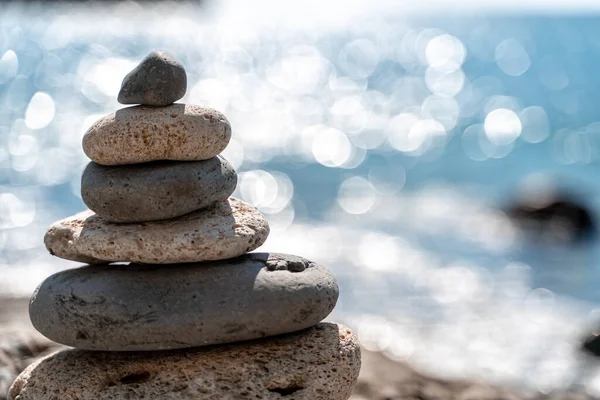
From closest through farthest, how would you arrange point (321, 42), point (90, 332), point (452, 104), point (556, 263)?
point (90, 332) → point (556, 263) → point (452, 104) → point (321, 42)

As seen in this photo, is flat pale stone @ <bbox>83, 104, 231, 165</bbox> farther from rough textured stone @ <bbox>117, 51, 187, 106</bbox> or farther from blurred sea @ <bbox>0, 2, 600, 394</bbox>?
blurred sea @ <bbox>0, 2, 600, 394</bbox>

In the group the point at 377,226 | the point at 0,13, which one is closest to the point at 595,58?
the point at 377,226

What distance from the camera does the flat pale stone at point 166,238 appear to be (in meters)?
4.05

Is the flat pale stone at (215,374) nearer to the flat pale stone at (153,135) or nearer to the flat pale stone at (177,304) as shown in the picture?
the flat pale stone at (177,304)

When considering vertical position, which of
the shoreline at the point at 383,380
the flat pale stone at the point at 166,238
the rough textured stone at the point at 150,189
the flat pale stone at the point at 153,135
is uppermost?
the flat pale stone at the point at 153,135

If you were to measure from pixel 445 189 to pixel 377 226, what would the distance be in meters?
4.10

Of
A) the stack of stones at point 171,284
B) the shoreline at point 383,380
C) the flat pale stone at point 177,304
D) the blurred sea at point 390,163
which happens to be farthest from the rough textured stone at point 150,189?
the blurred sea at point 390,163

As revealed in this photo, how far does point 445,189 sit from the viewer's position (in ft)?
60.1

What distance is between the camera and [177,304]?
400 centimetres

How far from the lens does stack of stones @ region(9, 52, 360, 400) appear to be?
13.2 feet

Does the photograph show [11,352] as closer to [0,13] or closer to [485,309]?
[485,309]

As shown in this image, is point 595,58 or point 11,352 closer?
point 11,352

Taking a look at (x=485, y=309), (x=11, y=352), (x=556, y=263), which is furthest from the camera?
(x=556, y=263)

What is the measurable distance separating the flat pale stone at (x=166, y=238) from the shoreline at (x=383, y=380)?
1.80 m
